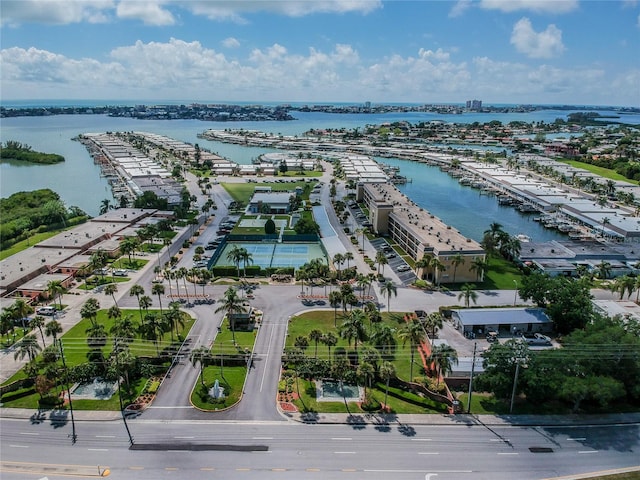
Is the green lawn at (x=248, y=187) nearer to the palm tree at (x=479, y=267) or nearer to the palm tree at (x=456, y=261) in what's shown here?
the palm tree at (x=456, y=261)

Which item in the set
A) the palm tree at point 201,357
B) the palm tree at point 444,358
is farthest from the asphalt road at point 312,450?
the palm tree at point 201,357

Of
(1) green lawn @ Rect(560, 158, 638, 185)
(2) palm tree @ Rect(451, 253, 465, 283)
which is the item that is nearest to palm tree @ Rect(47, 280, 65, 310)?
(2) palm tree @ Rect(451, 253, 465, 283)

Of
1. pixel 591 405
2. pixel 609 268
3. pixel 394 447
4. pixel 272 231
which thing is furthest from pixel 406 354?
pixel 272 231

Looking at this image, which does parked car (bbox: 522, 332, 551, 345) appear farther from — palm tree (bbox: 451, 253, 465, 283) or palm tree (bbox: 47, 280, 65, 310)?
palm tree (bbox: 47, 280, 65, 310)

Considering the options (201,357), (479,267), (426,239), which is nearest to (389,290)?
(479,267)

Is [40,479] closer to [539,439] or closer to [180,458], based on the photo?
[180,458]
